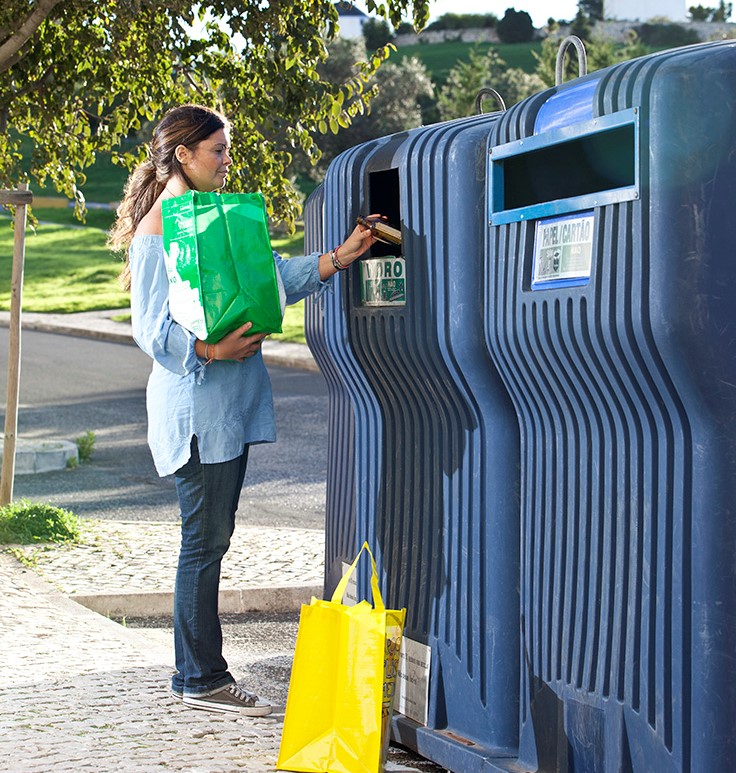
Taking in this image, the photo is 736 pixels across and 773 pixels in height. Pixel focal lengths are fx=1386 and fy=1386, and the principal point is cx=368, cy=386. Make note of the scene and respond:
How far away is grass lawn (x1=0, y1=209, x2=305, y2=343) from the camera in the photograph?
25.7 meters

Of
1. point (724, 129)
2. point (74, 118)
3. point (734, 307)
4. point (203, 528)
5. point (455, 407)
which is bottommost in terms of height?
point (203, 528)

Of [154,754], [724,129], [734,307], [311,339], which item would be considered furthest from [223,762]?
[724,129]

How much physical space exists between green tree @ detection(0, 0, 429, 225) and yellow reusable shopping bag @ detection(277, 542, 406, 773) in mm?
3861

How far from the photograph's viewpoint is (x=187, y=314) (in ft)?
12.3

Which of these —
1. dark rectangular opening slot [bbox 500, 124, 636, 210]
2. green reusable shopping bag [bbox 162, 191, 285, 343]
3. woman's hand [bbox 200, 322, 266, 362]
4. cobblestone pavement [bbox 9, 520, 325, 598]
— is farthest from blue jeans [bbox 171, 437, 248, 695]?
cobblestone pavement [bbox 9, 520, 325, 598]

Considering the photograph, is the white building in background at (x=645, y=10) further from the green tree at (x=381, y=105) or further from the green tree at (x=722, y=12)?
the green tree at (x=381, y=105)

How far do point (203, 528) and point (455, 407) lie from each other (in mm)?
894

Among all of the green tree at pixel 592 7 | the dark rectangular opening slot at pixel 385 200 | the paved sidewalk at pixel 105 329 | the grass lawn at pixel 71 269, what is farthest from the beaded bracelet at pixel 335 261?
the green tree at pixel 592 7

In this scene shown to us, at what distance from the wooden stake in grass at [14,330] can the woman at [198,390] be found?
10.0 ft

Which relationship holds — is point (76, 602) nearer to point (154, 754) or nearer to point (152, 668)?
point (152, 668)

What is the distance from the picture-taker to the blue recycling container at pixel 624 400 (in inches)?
108

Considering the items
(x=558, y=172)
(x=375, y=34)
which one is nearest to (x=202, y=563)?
(x=558, y=172)

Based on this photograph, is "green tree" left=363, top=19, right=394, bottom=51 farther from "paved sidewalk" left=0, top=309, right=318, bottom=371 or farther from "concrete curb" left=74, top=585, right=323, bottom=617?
"concrete curb" left=74, top=585, right=323, bottom=617

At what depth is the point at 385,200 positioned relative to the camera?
13.3 ft
